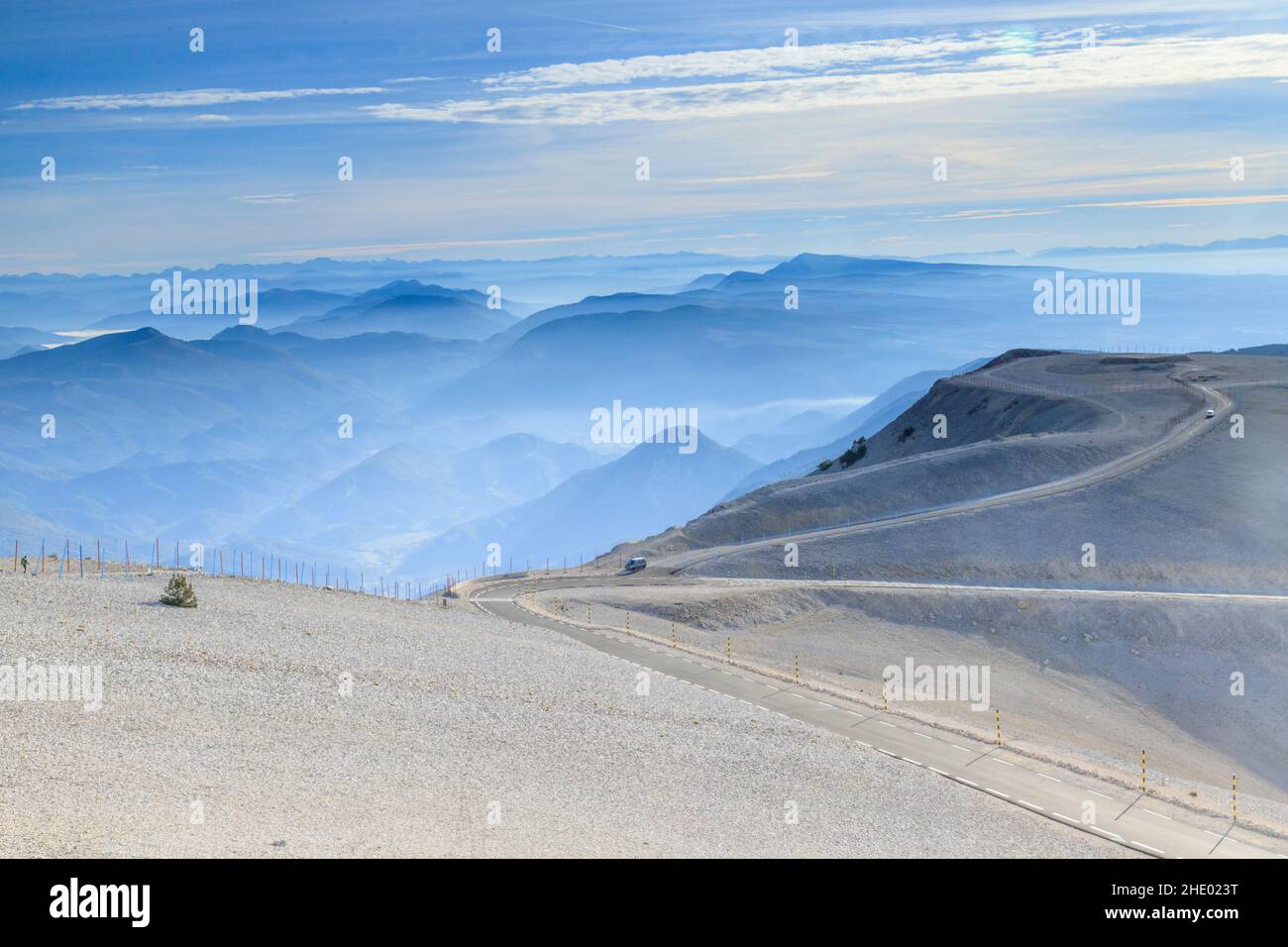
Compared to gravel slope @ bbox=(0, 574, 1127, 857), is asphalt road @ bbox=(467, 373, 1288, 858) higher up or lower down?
lower down

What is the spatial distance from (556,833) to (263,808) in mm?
5667

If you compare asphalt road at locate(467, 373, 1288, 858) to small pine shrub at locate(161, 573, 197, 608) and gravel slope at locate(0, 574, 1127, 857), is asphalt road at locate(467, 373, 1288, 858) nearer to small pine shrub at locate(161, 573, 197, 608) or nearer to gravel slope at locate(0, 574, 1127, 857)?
gravel slope at locate(0, 574, 1127, 857)

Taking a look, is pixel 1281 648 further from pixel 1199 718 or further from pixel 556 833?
pixel 556 833

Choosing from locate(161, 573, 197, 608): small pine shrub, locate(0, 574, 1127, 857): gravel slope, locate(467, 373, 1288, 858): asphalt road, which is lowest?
locate(467, 373, 1288, 858): asphalt road

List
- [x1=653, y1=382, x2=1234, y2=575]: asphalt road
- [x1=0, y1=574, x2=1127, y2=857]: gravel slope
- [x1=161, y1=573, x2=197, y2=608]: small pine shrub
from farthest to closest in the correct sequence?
[x1=653, y1=382, x2=1234, y2=575]: asphalt road
[x1=161, y1=573, x2=197, y2=608]: small pine shrub
[x1=0, y1=574, x2=1127, y2=857]: gravel slope

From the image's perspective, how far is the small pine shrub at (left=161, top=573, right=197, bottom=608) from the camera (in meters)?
39.1

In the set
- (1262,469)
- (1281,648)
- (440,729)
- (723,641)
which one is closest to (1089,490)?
(1262,469)

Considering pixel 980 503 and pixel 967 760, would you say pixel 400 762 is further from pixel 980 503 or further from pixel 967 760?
pixel 980 503

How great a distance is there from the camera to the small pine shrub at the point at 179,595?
3906 cm

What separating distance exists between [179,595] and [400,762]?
17.3m

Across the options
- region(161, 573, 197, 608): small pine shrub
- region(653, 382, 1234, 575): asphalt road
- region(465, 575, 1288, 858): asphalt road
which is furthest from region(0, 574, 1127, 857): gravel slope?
region(653, 382, 1234, 575): asphalt road

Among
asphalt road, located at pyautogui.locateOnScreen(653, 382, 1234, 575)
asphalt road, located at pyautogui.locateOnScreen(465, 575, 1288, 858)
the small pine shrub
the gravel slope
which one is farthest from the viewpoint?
asphalt road, located at pyautogui.locateOnScreen(653, 382, 1234, 575)

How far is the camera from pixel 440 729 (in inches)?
1147

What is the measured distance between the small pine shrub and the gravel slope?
734 millimetres
